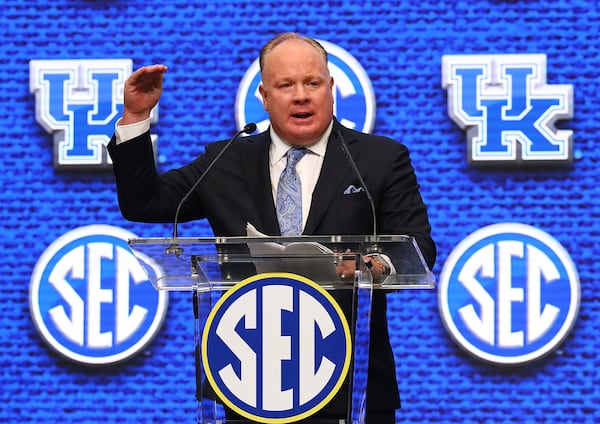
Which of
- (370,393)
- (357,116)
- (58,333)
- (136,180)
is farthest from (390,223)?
(58,333)

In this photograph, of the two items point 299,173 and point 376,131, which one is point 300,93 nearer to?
point 299,173

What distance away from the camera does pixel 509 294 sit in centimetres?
343

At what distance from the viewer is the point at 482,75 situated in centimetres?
350

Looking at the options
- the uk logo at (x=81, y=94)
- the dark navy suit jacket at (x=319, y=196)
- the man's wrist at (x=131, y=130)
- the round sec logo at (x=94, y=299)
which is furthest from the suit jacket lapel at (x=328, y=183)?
the uk logo at (x=81, y=94)

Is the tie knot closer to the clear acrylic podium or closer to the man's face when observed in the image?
the man's face

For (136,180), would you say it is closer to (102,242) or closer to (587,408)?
(102,242)

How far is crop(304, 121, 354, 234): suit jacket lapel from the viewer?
78.3 inches

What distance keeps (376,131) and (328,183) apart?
4.91 ft

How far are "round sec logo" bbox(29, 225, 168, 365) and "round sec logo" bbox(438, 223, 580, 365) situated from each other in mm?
913

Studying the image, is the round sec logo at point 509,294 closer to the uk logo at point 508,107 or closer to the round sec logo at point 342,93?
the uk logo at point 508,107

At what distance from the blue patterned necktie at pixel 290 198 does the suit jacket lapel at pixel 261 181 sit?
0.01m

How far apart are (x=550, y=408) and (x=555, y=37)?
114cm

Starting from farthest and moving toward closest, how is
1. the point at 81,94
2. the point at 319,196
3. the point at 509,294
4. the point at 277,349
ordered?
the point at 81,94
the point at 509,294
the point at 319,196
the point at 277,349

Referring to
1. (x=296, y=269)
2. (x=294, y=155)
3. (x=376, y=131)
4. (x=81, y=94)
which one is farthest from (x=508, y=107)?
(x=296, y=269)
